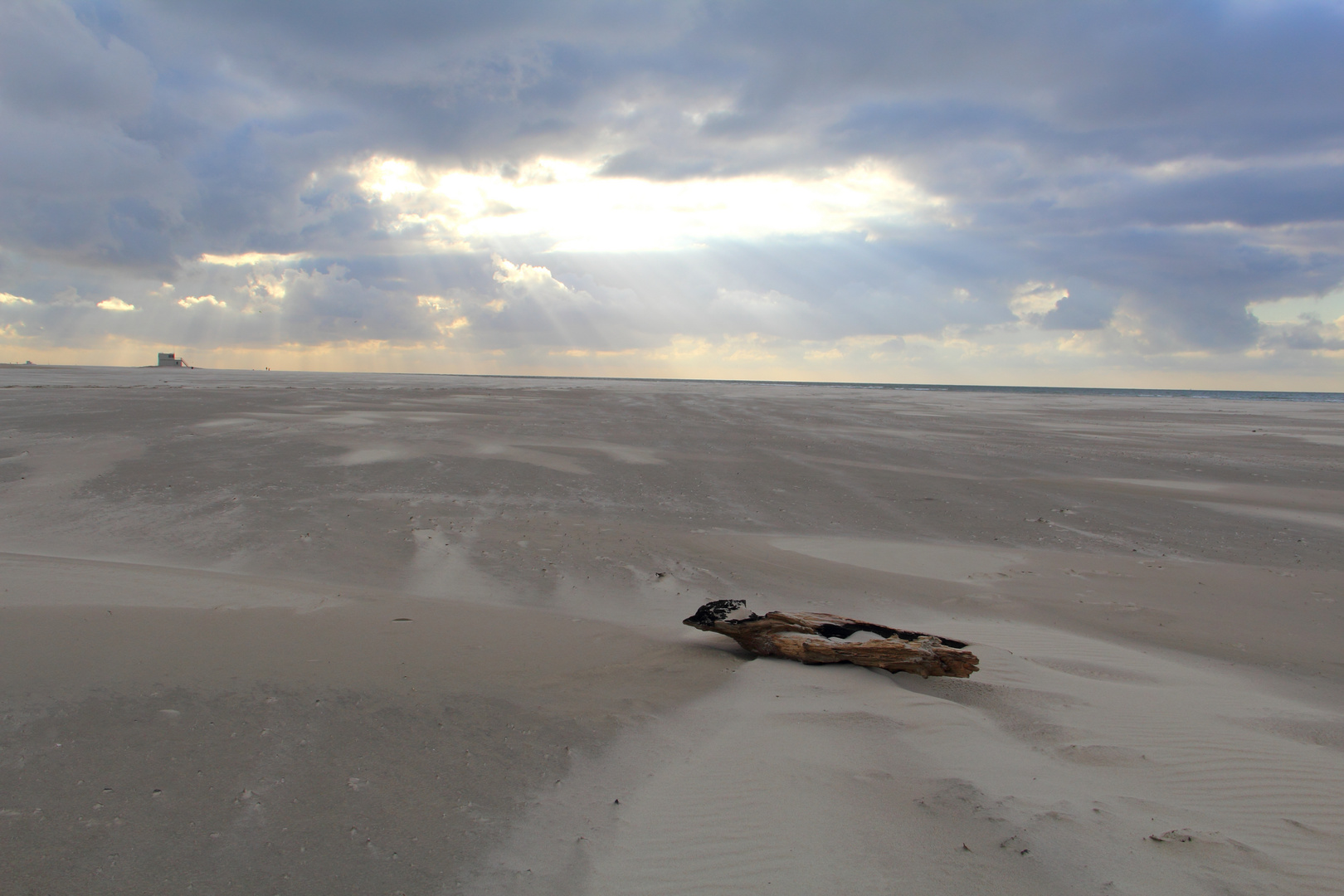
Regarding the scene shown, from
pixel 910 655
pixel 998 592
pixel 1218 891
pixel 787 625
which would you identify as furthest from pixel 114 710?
pixel 998 592

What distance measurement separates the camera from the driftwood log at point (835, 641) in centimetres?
557

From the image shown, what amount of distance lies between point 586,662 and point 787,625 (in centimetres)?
176

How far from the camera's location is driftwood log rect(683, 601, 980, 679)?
557cm

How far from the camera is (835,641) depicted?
19.0 ft

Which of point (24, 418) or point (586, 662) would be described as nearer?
point (586, 662)

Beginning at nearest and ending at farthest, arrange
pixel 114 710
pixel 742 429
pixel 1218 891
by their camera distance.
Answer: pixel 1218 891 → pixel 114 710 → pixel 742 429

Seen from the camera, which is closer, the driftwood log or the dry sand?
the dry sand

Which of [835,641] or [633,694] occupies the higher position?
[835,641]

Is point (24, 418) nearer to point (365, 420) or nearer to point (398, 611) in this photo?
point (365, 420)

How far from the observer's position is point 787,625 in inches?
239

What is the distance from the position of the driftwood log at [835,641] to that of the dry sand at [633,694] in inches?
7.3

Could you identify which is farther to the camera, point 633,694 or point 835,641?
point 835,641

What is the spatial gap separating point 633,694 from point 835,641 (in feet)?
5.76

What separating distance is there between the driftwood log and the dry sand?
0.61 feet
